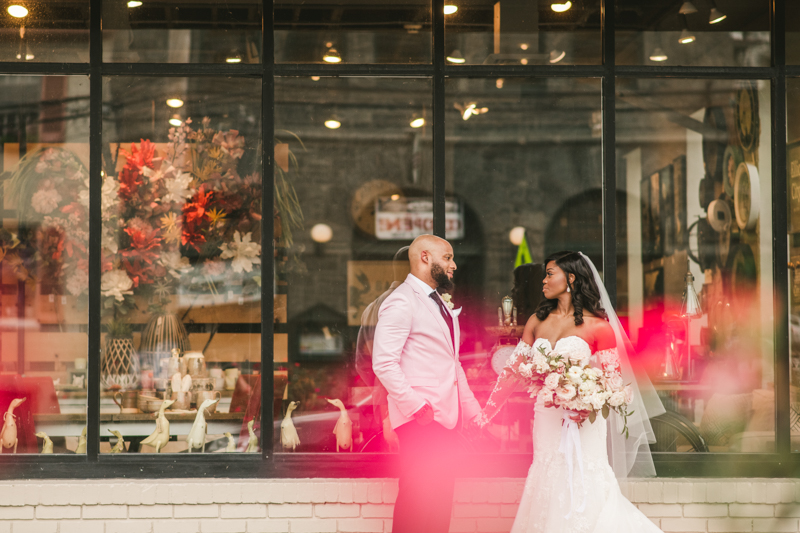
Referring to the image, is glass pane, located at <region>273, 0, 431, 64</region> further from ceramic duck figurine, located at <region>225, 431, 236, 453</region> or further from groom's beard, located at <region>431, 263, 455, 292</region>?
ceramic duck figurine, located at <region>225, 431, 236, 453</region>

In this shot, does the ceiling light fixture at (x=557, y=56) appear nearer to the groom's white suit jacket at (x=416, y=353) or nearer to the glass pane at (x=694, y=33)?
the glass pane at (x=694, y=33)

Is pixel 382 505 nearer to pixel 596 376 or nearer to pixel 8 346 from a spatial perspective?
pixel 596 376

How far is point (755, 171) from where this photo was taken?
6.57 metres

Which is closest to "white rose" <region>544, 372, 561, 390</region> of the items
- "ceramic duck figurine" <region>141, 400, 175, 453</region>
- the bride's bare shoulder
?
the bride's bare shoulder

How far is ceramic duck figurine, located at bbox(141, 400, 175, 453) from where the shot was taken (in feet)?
17.5

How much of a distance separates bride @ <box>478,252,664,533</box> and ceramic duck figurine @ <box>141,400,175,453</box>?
7.98 ft

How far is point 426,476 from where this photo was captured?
14.0ft

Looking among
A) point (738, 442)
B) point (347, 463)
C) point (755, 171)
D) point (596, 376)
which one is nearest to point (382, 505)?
point (347, 463)

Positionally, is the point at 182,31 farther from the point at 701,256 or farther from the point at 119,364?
the point at 701,256

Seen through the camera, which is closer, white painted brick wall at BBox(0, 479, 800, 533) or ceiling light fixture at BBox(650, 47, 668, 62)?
white painted brick wall at BBox(0, 479, 800, 533)

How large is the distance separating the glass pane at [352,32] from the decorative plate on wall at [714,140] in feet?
9.91

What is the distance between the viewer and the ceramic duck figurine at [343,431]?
5.44 meters

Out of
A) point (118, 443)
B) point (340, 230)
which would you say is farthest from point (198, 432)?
point (340, 230)

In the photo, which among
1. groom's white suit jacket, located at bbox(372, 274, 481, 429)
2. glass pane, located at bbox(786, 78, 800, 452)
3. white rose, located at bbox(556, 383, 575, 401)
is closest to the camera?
white rose, located at bbox(556, 383, 575, 401)
